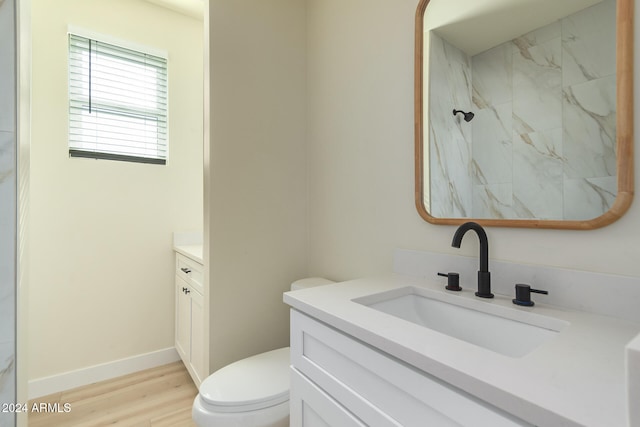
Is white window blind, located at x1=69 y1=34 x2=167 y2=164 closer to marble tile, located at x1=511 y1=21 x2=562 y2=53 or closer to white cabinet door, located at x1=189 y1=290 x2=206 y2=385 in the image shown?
white cabinet door, located at x1=189 y1=290 x2=206 y2=385

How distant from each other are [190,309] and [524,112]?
1.99 m

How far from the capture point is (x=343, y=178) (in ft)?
5.26

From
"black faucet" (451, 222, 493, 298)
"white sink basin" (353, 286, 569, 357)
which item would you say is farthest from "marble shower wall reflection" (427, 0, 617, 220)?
"white sink basin" (353, 286, 569, 357)

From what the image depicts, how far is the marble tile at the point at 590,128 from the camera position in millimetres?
781

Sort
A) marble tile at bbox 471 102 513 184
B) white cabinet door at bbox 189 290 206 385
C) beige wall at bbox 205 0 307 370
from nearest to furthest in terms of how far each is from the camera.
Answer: marble tile at bbox 471 102 513 184 → beige wall at bbox 205 0 307 370 → white cabinet door at bbox 189 290 206 385

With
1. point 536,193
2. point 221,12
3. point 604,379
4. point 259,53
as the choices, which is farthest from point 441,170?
point 221,12

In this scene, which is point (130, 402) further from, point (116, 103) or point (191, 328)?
point (116, 103)

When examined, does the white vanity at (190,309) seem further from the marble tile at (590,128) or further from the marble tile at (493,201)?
the marble tile at (590,128)

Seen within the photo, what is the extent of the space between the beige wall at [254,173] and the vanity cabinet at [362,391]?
78cm

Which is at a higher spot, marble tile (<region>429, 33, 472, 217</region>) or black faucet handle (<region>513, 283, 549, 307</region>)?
marble tile (<region>429, 33, 472, 217</region>)

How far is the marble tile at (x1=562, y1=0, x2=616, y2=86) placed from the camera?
79 centimetres

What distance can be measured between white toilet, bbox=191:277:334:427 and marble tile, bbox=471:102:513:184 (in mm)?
1132
